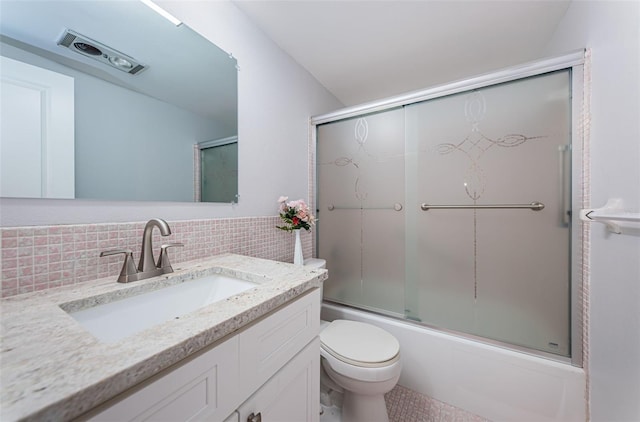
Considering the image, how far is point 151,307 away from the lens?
784 mm

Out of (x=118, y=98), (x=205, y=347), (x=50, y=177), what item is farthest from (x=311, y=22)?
(x=205, y=347)

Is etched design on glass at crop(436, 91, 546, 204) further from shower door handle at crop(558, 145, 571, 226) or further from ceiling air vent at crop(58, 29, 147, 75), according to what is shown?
ceiling air vent at crop(58, 29, 147, 75)

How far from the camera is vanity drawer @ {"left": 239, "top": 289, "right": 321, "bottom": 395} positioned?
0.60m

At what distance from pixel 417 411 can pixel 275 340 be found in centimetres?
118

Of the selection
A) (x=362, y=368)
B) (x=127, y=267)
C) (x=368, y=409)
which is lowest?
(x=368, y=409)

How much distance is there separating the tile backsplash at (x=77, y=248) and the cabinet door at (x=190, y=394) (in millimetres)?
582

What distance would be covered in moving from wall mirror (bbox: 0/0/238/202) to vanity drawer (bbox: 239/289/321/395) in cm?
69

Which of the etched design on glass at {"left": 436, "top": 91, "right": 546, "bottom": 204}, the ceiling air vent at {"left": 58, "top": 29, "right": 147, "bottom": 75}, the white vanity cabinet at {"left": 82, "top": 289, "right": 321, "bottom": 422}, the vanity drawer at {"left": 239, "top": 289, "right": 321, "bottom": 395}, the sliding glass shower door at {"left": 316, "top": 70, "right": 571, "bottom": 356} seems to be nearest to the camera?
the white vanity cabinet at {"left": 82, "top": 289, "right": 321, "bottom": 422}

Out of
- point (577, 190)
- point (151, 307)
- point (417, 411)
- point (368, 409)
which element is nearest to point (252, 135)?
point (151, 307)

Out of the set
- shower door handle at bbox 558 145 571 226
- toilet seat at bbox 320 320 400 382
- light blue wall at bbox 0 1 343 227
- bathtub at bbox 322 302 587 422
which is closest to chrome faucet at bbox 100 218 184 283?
light blue wall at bbox 0 1 343 227

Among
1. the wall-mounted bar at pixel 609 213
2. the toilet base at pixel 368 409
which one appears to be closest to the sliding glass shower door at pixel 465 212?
the wall-mounted bar at pixel 609 213

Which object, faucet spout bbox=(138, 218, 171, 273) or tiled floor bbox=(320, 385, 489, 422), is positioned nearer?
faucet spout bbox=(138, 218, 171, 273)

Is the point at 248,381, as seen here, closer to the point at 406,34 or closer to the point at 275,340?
the point at 275,340

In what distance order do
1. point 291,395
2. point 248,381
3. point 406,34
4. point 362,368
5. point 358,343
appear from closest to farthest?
point 248,381 < point 291,395 < point 362,368 < point 358,343 < point 406,34
